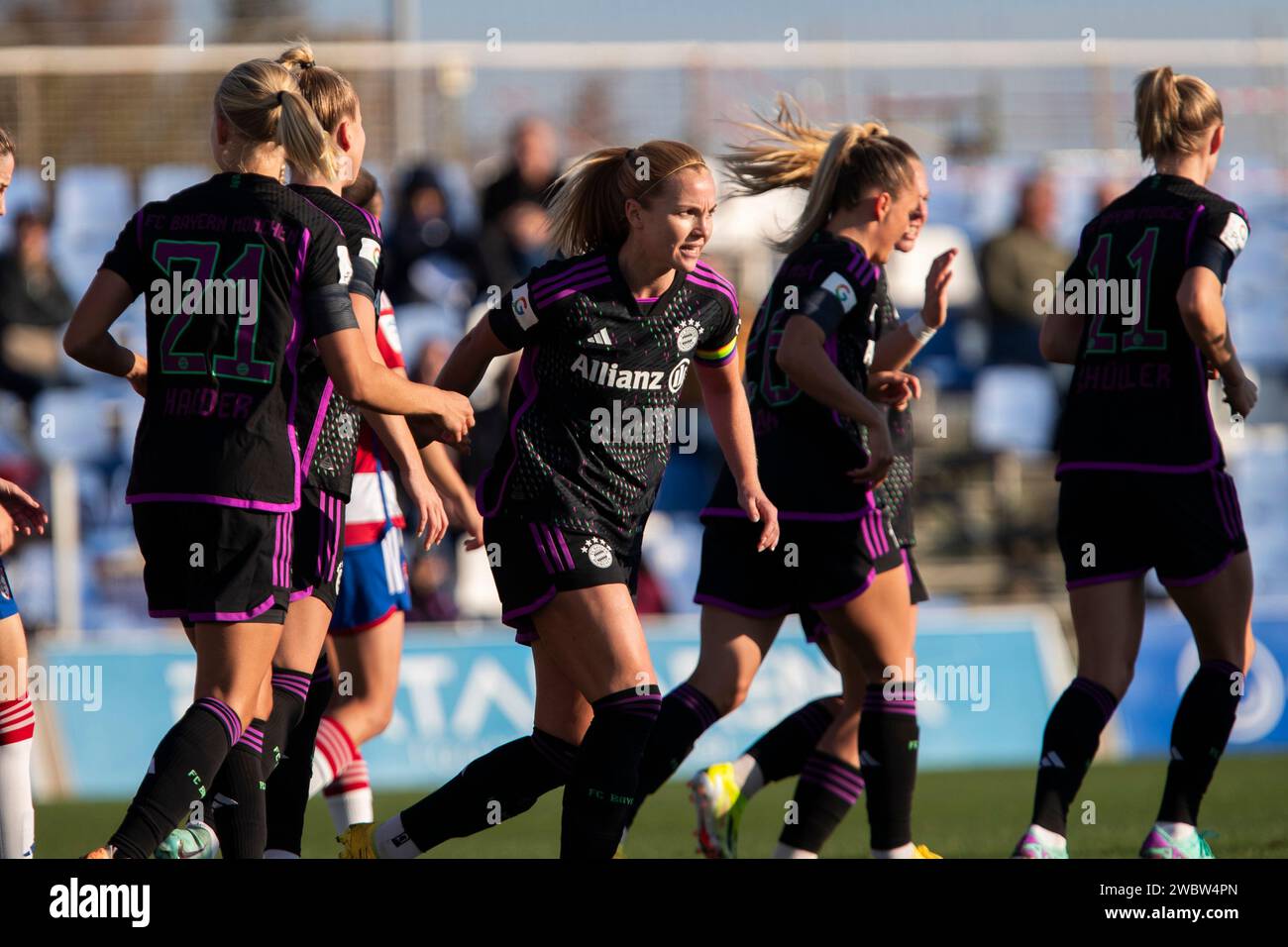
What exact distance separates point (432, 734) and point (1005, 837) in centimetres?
441

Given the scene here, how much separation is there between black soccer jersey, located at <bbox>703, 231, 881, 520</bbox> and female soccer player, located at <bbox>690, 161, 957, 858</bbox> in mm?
201

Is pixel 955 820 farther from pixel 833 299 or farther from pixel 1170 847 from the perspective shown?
pixel 833 299

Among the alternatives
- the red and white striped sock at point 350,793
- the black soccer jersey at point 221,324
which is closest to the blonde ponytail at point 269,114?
the black soccer jersey at point 221,324

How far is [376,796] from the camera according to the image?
383 inches

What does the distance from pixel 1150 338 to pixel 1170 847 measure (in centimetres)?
158

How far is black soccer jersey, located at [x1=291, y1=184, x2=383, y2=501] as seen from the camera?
15.2 feet

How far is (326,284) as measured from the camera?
4.29m

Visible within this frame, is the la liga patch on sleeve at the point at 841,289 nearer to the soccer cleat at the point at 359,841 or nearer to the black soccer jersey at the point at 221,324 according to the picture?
the black soccer jersey at the point at 221,324

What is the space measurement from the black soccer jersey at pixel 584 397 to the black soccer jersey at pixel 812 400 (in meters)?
0.77

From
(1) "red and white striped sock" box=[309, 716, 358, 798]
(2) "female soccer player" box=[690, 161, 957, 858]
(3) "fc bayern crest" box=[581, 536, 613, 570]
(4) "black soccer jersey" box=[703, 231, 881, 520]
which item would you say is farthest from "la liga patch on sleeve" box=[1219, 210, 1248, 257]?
(1) "red and white striped sock" box=[309, 716, 358, 798]

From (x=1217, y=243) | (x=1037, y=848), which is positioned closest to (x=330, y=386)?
(x=1037, y=848)

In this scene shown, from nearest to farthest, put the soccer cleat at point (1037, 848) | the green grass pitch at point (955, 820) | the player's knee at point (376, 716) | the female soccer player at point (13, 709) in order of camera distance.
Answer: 1. the female soccer player at point (13, 709)
2. the soccer cleat at point (1037, 848)
3. the player's knee at point (376, 716)
4. the green grass pitch at point (955, 820)

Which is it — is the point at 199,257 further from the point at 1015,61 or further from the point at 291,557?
the point at 1015,61

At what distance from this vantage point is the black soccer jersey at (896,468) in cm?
559
